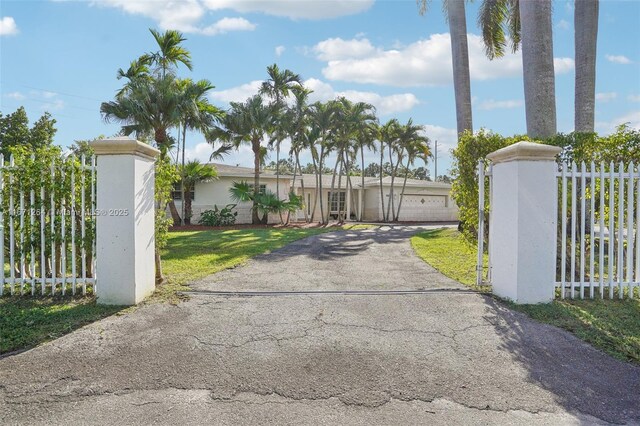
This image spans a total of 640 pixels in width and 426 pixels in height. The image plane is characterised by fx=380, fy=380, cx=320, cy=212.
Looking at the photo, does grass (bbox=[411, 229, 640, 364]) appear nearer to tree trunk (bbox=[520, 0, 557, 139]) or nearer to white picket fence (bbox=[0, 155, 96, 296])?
tree trunk (bbox=[520, 0, 557, 139])

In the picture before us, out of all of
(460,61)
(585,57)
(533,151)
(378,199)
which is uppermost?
(460,61)

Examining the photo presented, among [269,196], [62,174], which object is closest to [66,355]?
[62,174]

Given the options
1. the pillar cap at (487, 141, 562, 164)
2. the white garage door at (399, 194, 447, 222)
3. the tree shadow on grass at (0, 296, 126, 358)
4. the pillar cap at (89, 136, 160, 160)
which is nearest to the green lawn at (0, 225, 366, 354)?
the tree shadow on grass at (0, 296, 126, 358)

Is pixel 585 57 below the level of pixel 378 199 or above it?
above

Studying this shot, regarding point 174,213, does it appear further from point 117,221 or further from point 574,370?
point 574,370

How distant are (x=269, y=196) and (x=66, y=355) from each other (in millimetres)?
17481

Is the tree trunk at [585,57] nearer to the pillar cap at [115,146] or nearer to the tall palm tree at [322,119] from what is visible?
the pillar cap at [115,146]

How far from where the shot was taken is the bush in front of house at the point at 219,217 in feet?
69.1

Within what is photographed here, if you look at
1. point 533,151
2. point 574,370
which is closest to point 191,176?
point 533,151

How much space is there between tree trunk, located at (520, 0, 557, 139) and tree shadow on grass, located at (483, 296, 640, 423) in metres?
5.72

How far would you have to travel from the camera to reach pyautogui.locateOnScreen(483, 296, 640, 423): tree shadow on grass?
116 inches

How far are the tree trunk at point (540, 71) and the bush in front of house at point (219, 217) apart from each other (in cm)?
1650

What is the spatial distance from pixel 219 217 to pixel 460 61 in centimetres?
1444

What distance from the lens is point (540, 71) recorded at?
8641 millimetres
